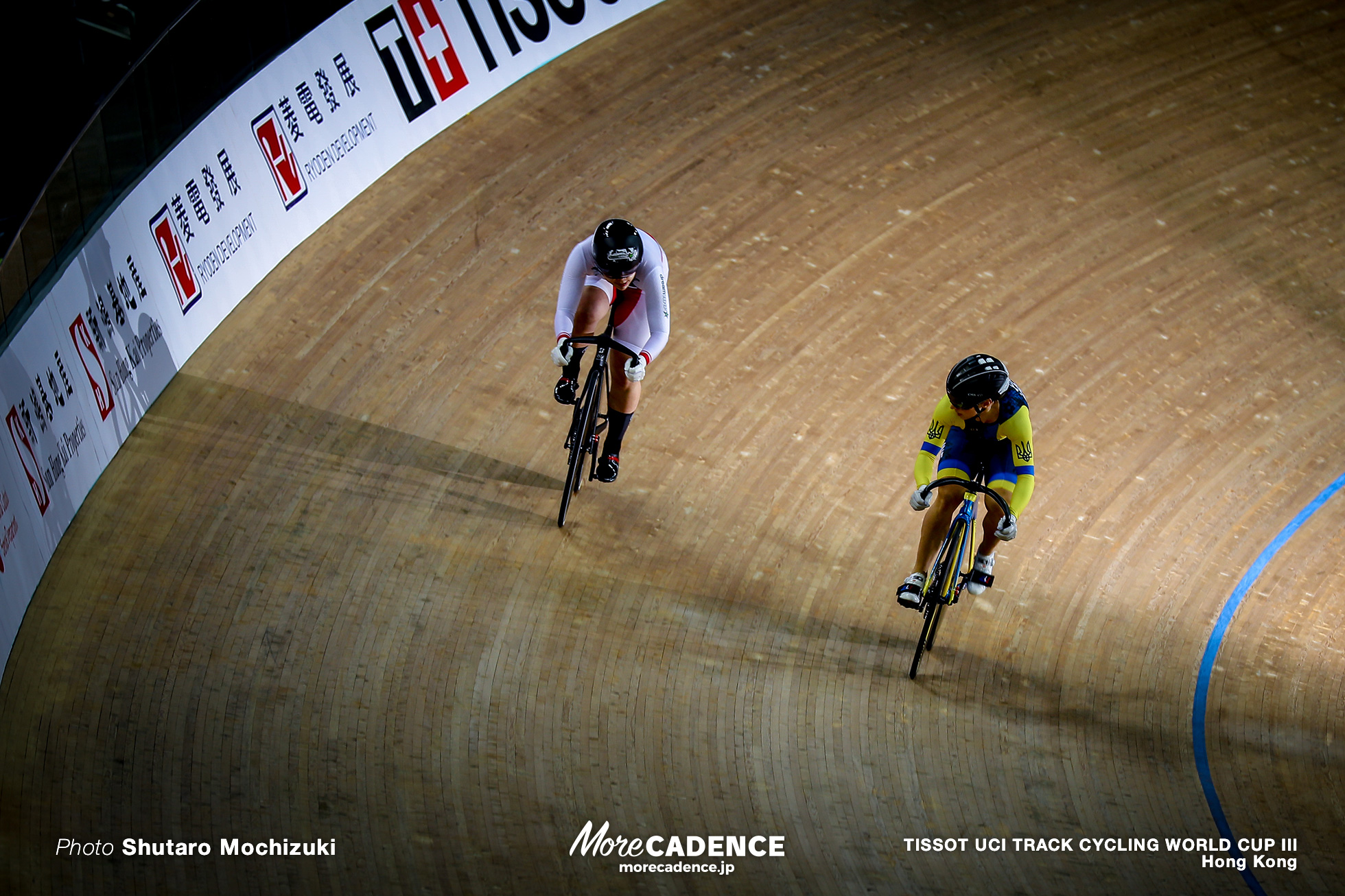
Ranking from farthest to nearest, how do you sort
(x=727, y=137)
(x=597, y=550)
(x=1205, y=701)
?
(x=727, y=137), (x=597, y=550), (x=1205, y=701)

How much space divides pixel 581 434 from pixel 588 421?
0.26 ft

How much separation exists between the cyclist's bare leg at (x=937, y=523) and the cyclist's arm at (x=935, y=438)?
106mm

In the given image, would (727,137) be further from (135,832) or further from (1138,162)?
(135,832)

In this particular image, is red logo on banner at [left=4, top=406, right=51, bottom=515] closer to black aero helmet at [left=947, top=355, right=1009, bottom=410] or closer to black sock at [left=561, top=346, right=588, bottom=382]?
black sock at [left=561, top=346, right=588, bottom=382]

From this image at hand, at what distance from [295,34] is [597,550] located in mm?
3653

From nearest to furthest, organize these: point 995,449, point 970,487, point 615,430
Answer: point 970,487 → point 995,449 → point 615,430

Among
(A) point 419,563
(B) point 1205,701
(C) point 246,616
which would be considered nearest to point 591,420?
(A) point 419,563

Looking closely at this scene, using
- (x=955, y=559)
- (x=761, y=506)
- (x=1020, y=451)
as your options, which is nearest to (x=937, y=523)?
(x=955, y=559)

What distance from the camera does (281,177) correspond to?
23.4 feet

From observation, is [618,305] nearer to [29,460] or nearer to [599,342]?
[599,342]

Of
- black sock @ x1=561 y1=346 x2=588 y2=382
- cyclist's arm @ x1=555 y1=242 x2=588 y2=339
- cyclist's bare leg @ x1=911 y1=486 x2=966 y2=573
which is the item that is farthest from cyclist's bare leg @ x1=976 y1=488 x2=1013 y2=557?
cyclist's arm @ x1=555 y1=242 x2=588 y2=339

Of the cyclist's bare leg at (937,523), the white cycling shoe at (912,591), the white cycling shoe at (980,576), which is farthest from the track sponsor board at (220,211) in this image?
the white cycling shoe at (980,576)

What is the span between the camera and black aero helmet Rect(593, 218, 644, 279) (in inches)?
207

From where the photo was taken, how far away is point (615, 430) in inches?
233
